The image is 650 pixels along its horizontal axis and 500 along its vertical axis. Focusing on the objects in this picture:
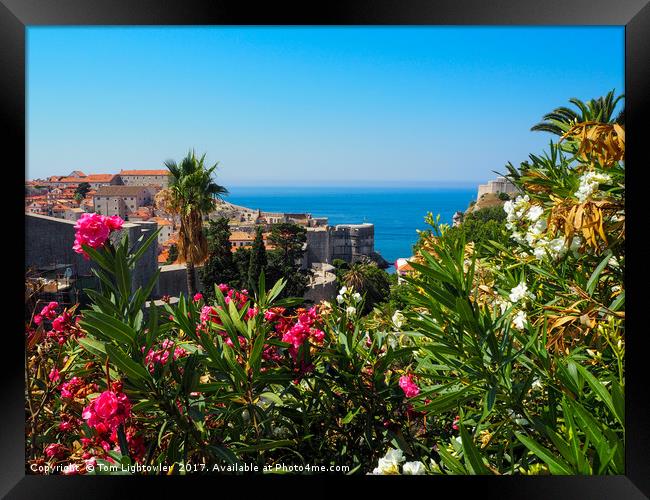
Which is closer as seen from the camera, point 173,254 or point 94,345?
point 94,345

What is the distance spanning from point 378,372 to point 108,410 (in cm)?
60

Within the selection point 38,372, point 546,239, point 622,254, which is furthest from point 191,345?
point 622,254

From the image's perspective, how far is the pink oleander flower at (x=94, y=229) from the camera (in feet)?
3.14

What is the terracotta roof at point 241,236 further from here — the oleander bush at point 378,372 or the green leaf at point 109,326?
the green leaf at point 109,326

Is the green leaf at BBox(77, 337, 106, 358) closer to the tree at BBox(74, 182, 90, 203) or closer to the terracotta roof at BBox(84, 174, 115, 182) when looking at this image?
the tree at BBox(74, 182, 90, 203)

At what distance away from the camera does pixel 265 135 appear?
11734 millimetres

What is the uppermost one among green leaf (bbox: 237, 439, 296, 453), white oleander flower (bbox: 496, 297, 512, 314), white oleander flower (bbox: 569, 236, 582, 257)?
white oleander flower (bbox: 569, 236, 582, 257)

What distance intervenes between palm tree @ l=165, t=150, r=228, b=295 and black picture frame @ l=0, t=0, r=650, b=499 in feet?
34.6

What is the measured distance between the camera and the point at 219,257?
13.7m

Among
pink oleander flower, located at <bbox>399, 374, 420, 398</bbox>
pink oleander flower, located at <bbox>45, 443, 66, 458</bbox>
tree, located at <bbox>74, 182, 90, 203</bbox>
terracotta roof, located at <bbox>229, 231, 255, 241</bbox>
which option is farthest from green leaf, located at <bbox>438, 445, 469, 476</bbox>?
terracotta roof, located at <bbox>229, 231, 255, 241</bbox>

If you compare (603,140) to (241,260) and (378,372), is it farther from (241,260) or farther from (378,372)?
(241,260)

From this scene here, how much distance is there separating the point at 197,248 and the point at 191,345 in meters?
11.1

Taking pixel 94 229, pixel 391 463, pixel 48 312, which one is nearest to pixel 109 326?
pixel 94 229

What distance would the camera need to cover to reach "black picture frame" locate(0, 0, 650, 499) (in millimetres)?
1052
